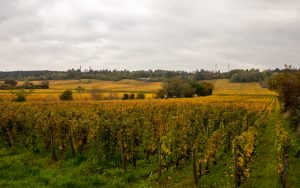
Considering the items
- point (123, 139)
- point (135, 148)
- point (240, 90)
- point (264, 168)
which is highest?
point (123, 139)

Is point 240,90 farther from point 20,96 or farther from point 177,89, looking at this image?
point 20,96

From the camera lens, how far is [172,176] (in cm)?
1353

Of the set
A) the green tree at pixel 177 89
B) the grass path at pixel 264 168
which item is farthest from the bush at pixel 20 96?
the grass path at pixel 264 168

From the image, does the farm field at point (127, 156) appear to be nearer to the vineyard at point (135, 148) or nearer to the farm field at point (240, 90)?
the vineyard at point (135, 148)

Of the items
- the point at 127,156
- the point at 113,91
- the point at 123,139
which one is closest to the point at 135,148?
the point at 127,156

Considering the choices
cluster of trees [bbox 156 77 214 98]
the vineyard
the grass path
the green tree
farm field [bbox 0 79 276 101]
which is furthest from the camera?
the green tree

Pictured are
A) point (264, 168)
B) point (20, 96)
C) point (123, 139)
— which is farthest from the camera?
point (20, 96)

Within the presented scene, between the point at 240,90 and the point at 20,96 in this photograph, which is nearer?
the point at 20,96

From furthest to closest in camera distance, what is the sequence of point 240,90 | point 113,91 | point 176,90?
point 240,90, point 113,91, point 176,90

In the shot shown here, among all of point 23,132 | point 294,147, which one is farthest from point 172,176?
point 23,132

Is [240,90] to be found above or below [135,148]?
below

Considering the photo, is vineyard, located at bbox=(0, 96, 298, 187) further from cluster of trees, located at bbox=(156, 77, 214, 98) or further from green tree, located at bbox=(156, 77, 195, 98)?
green tree, located at bbox=(156, 77, 195, 98)

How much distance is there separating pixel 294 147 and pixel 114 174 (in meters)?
9.68

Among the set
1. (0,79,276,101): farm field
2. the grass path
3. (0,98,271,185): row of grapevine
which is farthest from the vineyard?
(0,79,276,101): farm field
